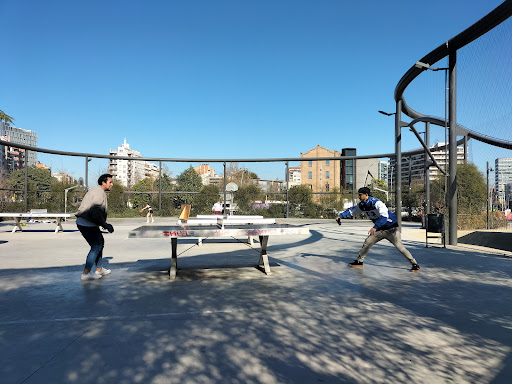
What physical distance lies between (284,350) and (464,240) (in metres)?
11.7

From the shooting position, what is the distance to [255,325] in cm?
376

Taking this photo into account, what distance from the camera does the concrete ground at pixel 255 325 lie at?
2.74 m

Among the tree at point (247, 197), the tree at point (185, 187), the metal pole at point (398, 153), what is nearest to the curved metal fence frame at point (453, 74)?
the metal pole at point (398, 153)

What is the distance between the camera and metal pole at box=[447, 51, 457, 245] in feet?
36.8

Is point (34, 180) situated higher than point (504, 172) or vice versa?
point (504, 172)

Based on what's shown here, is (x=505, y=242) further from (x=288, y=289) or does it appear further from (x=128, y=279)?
(x=128, y=279)

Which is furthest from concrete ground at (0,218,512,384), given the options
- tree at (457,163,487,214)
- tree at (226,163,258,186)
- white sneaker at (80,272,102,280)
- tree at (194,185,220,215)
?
tree at (226,163,258,186)

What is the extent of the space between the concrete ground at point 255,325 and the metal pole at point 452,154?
14.0ft

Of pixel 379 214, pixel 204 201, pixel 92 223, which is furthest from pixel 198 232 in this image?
pixel 204 201

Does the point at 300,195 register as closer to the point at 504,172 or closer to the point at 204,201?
the point at 204,201

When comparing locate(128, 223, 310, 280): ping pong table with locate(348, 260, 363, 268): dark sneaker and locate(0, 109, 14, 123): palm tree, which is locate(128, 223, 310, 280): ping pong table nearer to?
locate(348, 260, 363, 268): dark sneaker

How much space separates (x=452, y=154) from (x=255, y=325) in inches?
398

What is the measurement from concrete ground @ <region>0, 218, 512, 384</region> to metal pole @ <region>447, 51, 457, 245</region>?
4262 millimetres

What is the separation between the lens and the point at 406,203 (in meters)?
28.4
